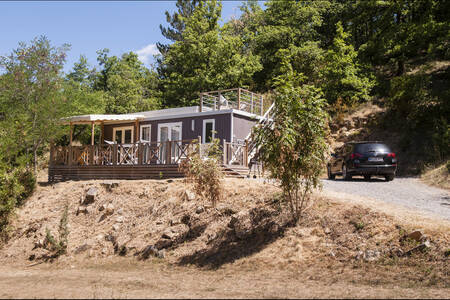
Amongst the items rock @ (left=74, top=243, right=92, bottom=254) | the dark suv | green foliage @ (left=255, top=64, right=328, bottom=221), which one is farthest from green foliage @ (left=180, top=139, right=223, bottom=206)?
the dark suv

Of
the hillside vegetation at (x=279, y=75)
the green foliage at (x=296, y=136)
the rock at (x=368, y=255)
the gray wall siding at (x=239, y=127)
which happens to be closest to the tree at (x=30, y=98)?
the hillside vegetation at (x=279, y=75)

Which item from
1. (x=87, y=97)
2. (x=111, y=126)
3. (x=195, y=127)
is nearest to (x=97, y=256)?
(x=195, y=127)

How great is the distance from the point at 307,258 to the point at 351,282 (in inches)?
60.3

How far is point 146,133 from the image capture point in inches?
932

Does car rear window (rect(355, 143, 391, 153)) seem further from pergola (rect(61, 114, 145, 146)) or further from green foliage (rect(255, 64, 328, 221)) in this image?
pergola (rect(61, 114, 145, 146))

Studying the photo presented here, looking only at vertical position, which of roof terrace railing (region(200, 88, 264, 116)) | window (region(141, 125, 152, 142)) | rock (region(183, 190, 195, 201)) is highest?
roof terrace railing (region(200, 88, 264, 116))

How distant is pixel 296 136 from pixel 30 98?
18.8 m

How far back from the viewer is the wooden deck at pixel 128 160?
17219 mm

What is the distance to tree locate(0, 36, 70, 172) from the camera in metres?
20.9

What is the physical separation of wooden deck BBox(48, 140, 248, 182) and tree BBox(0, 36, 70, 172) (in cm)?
146

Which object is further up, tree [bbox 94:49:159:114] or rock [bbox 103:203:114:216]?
tree [bbox 94:49:159:114]

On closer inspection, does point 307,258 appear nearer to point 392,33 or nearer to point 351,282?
point 351,282

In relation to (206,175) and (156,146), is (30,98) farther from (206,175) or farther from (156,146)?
(206,175)

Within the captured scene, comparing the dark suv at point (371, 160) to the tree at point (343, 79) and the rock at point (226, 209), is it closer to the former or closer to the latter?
the rock at point (226, 209)
